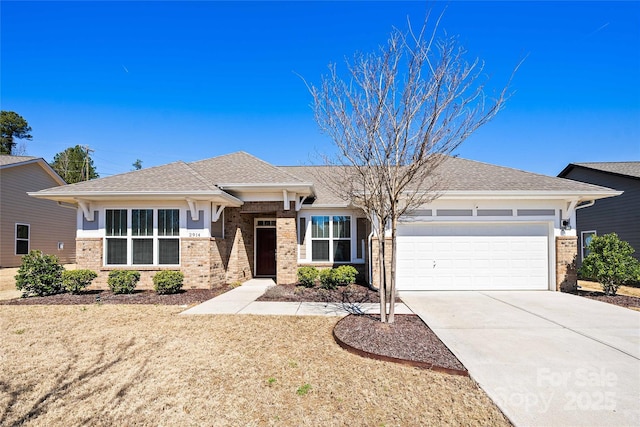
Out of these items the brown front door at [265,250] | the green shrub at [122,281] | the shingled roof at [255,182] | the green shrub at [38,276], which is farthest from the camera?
the brown front door at [265,250]

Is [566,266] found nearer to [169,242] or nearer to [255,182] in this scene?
[255,182]

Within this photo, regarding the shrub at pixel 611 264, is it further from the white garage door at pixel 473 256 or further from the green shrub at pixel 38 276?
the green shrub at pixel 38 276

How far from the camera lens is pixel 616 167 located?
15312mm

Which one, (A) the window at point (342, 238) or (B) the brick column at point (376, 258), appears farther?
(A) the window at point (342, 238)

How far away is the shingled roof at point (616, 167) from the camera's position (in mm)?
13895

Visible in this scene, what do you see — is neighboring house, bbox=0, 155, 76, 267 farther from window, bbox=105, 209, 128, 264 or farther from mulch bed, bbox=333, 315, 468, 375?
mulch bed, bbox=333, 315, 468, 375

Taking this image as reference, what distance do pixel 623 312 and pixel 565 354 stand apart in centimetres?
435

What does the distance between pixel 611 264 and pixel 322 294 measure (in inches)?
327

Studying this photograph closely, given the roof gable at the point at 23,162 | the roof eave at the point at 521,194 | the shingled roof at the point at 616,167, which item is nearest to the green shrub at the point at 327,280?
the roof eave at the point at 521,194

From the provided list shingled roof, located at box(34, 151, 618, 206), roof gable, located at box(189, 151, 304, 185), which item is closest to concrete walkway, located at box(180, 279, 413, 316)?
shingled roof, located at box(34, 151, 618, 206)

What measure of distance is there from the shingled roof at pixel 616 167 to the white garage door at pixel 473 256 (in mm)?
7041

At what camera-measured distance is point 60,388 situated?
384cm

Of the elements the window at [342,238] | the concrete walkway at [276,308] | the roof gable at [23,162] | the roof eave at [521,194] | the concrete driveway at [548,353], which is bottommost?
the concrete walkway at [276,308]

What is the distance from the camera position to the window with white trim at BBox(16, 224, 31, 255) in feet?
55.8
